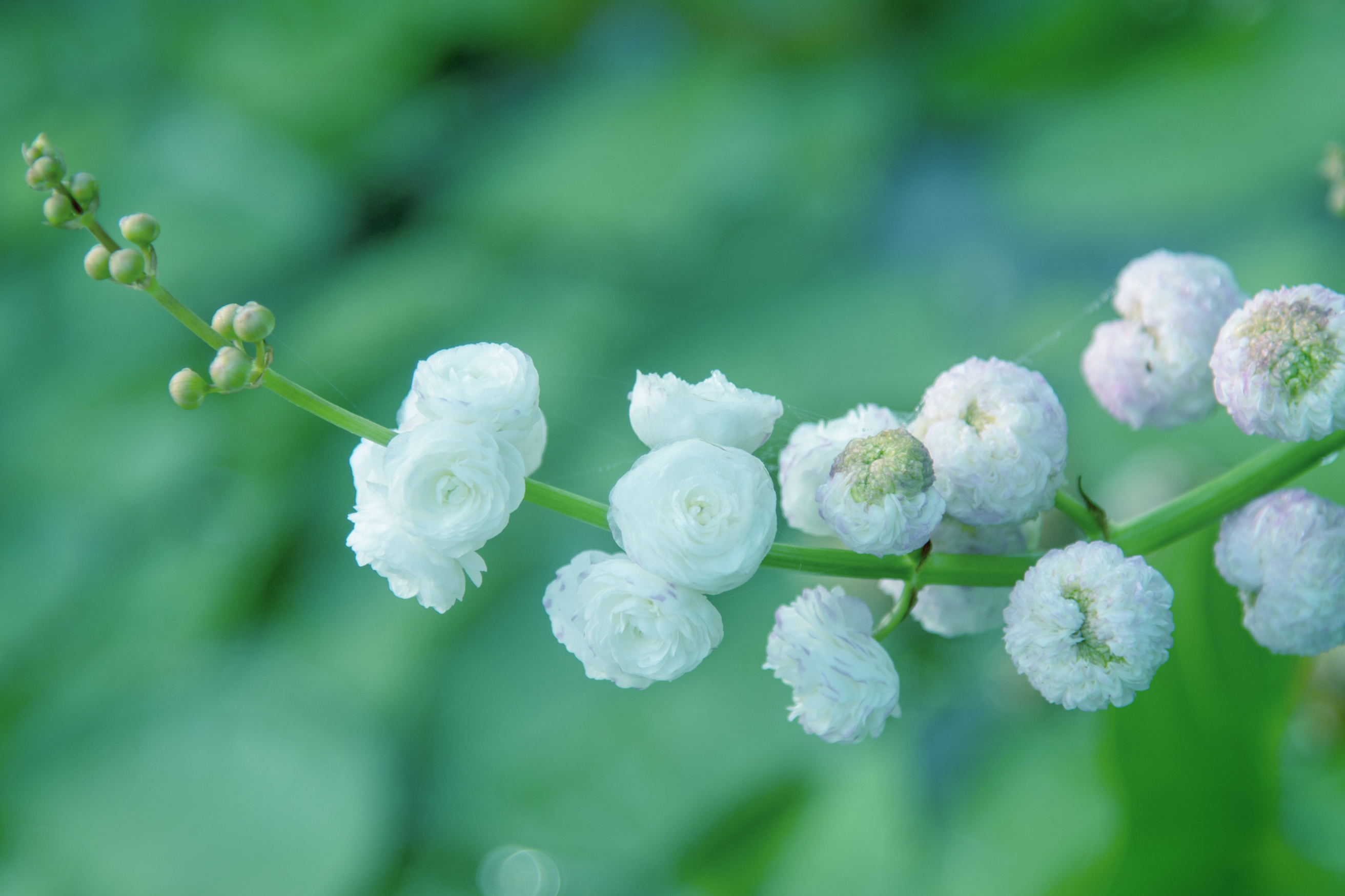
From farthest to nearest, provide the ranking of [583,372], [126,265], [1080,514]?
[583,372], [1080,514], [126,265]

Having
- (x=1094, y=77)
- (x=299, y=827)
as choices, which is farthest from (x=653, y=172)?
(x=299, y=827)

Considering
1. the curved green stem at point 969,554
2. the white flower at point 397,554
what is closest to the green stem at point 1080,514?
the curved green stem at point 969,554

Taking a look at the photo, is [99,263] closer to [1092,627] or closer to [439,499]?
[439,499]

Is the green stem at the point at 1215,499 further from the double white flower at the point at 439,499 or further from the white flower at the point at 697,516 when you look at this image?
the double white flower at the point at 439,499

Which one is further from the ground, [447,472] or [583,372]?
[583,372]

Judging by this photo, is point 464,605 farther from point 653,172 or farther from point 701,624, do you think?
point 701,624

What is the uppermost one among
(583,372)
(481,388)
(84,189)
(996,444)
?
(583,372)

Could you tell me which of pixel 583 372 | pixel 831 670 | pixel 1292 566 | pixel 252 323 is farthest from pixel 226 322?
pixel 583 372

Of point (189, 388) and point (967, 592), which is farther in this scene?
point (967, 592)
